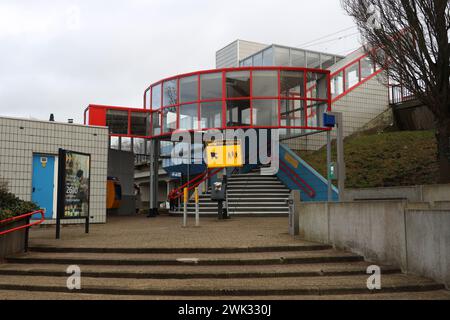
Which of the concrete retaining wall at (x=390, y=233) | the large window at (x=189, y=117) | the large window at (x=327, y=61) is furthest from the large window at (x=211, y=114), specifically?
the large window at (x=327, y=61)

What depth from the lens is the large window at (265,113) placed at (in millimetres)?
18531

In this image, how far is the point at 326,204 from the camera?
9.39 metres

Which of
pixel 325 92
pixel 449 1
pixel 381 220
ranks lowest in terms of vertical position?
pixel 381 220

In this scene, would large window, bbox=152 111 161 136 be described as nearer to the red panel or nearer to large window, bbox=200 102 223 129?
the red panel

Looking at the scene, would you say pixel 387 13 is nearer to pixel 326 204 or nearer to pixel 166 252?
pixel 326 204

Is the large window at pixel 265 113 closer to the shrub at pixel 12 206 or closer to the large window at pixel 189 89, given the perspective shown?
the large window at pixel 189 89

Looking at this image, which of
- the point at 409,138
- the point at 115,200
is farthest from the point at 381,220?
the point at 115,200

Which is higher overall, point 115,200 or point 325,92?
point 325,92

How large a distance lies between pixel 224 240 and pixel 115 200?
14713 millimetres

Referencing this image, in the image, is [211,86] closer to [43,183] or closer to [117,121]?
[117,121]

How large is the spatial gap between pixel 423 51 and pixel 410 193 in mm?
5175

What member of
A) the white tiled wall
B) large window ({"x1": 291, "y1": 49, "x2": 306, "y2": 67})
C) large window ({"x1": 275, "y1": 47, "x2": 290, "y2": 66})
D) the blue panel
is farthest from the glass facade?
large window ({"x1": 291, "y1": 49, "x2": 306, "y2": 67})

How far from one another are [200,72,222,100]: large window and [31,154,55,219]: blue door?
7.27 meters

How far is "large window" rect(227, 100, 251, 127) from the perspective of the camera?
61.3 feet
